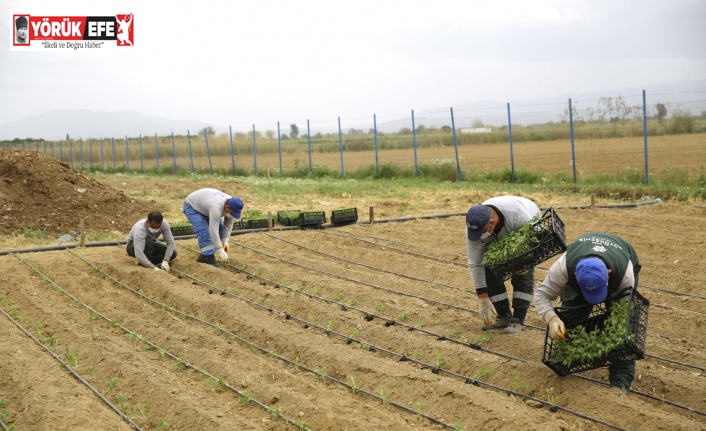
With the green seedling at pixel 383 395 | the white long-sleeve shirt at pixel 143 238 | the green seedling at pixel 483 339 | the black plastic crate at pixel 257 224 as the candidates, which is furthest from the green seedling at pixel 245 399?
the black plastic crate at pixel 257 224

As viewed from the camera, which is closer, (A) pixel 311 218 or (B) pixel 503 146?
(A) pixel 311 218

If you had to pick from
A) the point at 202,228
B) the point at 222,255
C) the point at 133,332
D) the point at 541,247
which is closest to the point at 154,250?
the point at 202,228

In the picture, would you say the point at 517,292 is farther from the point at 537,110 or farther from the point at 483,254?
the point at 537,110

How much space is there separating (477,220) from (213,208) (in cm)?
441

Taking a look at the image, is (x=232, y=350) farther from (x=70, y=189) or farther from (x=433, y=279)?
(x=70, y=189)

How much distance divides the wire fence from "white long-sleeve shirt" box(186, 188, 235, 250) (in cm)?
1145

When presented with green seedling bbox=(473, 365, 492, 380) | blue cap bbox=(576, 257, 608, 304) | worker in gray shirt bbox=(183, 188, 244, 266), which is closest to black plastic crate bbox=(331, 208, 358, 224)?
worker in gray shirt bbox=(183, 188, 244, 266)

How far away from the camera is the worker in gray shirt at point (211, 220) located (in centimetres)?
948

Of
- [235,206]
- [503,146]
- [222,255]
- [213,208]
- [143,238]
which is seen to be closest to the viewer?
[235,206]

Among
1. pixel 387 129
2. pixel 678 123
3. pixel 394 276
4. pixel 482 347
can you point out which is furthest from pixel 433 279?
pixel 387 129

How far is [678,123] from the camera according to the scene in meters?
18.8

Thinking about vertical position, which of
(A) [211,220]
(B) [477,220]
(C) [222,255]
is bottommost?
(C) [222,255]

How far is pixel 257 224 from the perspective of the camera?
12.7 meters

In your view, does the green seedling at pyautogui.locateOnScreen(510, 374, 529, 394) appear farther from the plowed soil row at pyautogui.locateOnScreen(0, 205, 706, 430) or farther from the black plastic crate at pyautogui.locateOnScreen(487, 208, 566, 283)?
the black plastic crate at pyautogui.locateOnScreen(487, 208, 566, 283)
